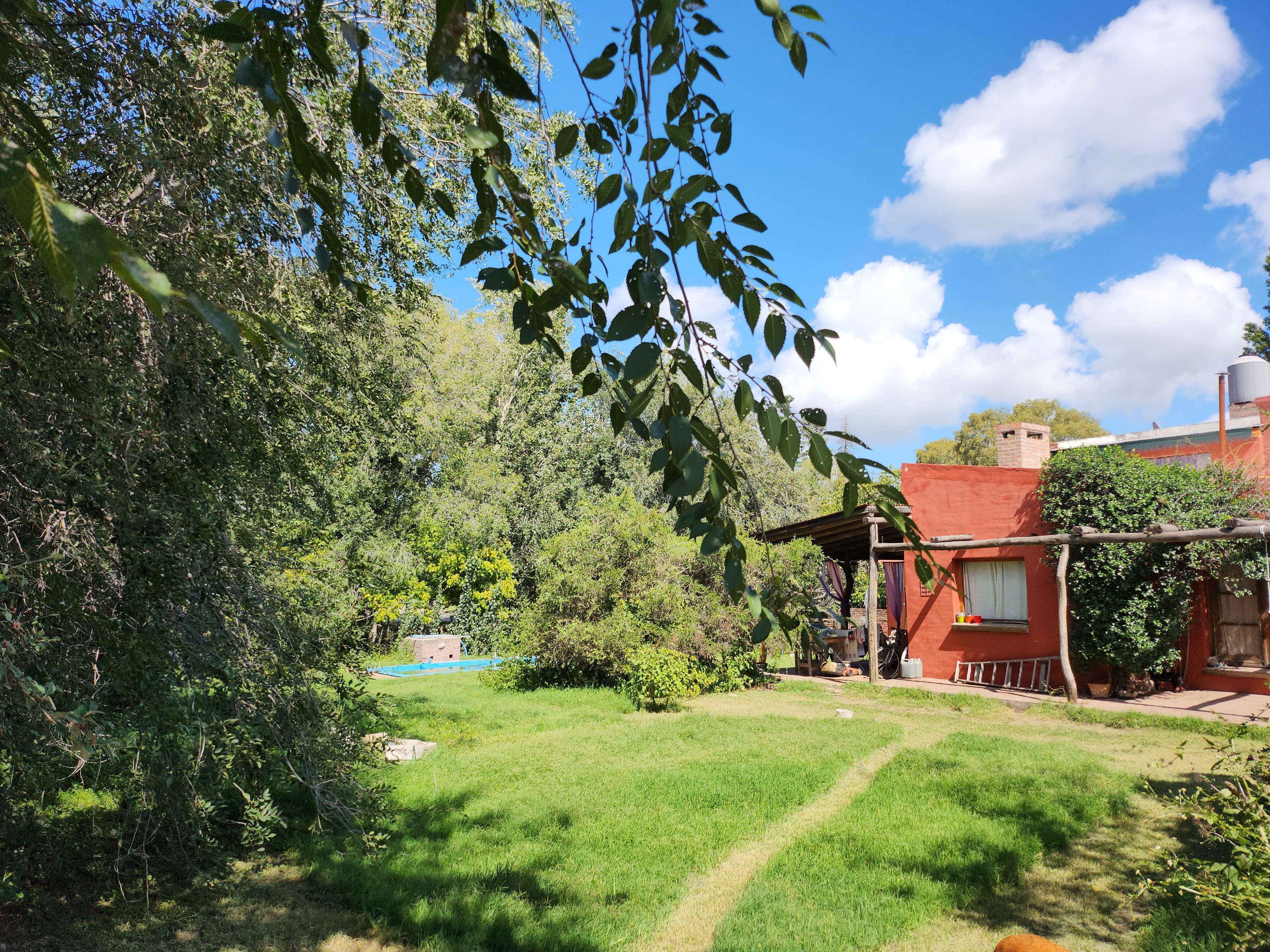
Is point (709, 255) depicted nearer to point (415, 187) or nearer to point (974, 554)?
point (415, 187)

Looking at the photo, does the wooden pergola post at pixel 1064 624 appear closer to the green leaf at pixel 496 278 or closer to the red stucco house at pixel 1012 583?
the red stucco house at pixel 1012 583

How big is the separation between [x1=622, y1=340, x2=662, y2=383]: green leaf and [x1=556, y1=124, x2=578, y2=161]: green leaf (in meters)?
0.49

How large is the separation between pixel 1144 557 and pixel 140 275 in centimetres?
1296

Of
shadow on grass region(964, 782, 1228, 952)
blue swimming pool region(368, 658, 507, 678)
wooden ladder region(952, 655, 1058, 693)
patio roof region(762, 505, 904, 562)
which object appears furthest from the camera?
blue swimming pool region(368, 658, 507, 678)

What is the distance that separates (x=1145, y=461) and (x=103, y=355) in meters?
12.8

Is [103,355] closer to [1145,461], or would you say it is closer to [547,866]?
[547,866]

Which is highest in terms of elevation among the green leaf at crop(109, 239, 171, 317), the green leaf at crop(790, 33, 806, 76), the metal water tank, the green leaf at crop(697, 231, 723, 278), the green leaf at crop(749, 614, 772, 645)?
the metal water tank

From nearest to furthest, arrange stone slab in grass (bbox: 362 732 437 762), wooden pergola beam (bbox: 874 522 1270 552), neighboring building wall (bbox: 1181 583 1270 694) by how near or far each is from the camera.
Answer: stone slab in grass (bbox: 362 732 437 762) < wooden pergola beam (bbox: 874 522 1270 552) < neighboring building wall (bbox: 1181 583 1270 694)

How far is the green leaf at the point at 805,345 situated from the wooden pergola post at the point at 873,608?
1205cm

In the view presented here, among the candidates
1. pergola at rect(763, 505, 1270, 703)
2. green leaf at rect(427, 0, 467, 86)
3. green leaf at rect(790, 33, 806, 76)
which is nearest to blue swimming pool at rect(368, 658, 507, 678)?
pergola at rect(763, 505, 1270, 703)

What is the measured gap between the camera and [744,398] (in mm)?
1342

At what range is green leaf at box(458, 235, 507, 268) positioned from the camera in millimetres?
1503

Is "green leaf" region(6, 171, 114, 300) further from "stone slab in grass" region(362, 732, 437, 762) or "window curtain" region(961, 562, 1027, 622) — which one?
"window curtain" region(961, 562, 1027, 622)

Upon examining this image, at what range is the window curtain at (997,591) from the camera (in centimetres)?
1291
